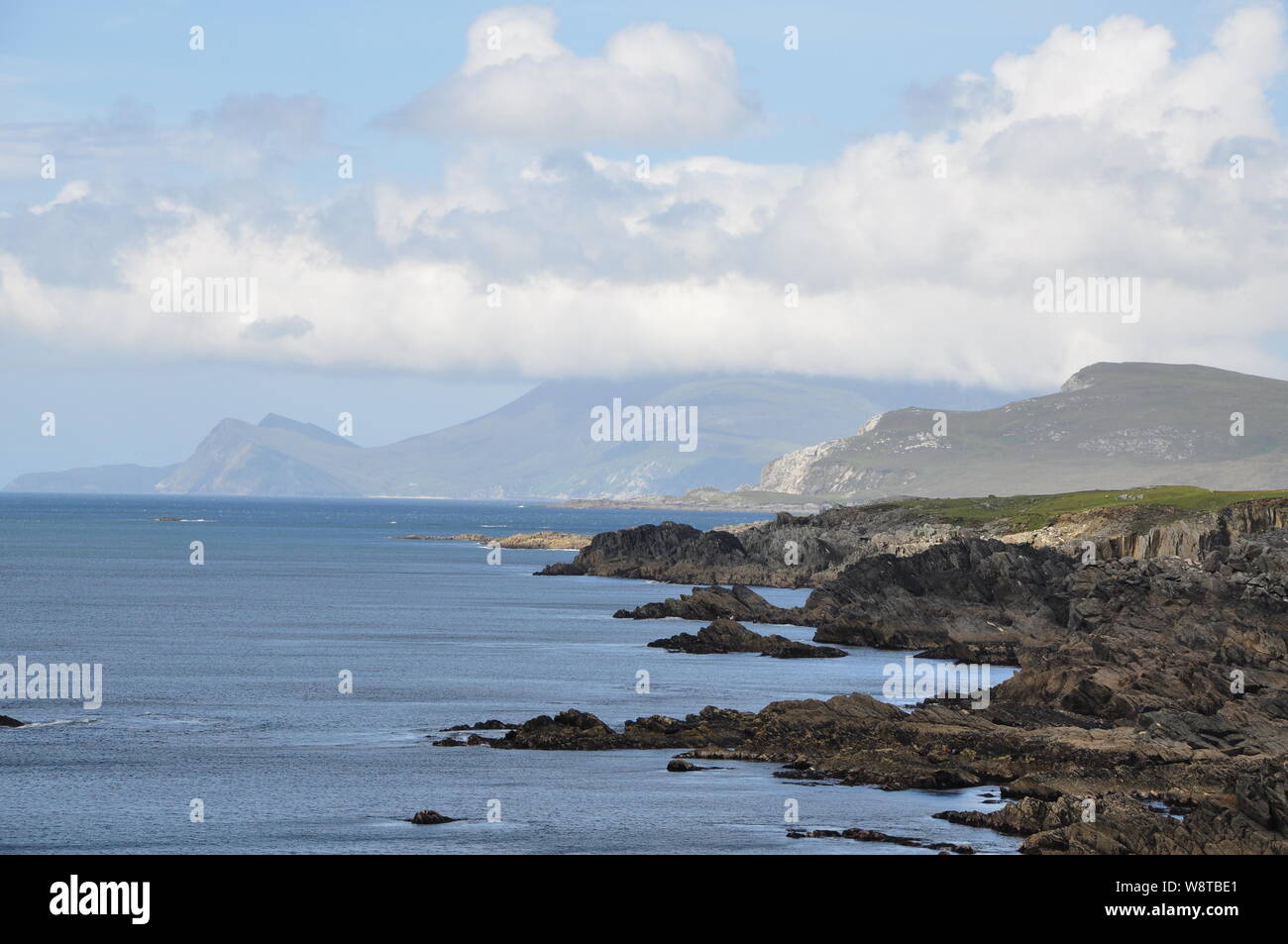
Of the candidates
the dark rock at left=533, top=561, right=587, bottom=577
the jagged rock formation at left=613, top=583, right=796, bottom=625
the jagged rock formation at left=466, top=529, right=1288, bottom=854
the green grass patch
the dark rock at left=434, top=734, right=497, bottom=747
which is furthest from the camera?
the dark rock at left=533, top=561, right=587, bottom=577

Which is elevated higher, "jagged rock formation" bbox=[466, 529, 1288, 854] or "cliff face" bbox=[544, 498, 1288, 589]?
"cliff face" bbox=[544, 498, 1288, 589]

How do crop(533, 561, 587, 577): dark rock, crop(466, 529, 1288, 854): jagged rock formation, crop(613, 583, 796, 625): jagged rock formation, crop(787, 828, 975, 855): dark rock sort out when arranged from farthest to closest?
crop(533, 561, 587, 577): dark rock → crop(613, 583, 796, 625): jagged rock formation → crop(466, 529, 1288, 854): jagged rock formation → crop(787, 828, 975, 855): dark rock

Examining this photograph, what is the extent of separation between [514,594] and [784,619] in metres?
39.5

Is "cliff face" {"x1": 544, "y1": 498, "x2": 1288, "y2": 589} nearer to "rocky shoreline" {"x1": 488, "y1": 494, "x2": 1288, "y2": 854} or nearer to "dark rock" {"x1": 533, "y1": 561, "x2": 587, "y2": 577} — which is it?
"dark rock" {"x1": 533, "y1": 561, "x2": 587, "y2": 577}

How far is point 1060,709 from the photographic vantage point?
58.0 meters

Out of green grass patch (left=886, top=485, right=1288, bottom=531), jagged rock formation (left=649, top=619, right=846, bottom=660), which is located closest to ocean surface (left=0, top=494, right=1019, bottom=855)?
jagged rock formation (left=649, top=619, right=846, bottom=660)

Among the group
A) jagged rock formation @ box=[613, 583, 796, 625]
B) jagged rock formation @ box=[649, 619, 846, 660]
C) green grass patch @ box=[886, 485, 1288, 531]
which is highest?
green grass patch @ box=[886, 485, 1288, 531]

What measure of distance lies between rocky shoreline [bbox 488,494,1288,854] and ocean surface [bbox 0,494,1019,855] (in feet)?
7.33

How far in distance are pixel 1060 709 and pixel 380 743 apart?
87.8ft

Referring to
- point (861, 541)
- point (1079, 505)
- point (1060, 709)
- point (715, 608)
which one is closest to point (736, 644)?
point (715, 608)

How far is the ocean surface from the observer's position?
1492 inches

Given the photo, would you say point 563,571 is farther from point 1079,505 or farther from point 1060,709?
point 1060,709

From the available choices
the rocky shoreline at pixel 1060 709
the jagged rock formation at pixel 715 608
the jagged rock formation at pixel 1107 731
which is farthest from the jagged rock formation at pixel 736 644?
the jagged rock formation at pixel 715 608
